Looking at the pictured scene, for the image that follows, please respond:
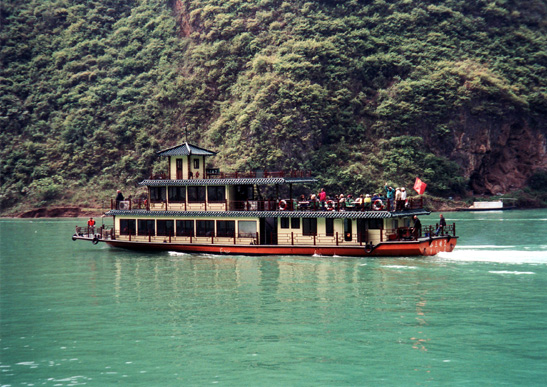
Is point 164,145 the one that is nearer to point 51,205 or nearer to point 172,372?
point 51,205

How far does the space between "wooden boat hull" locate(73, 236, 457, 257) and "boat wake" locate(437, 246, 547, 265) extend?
0.84 metres

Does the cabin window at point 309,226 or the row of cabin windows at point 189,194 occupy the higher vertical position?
the row of cabin windows at point 189,194

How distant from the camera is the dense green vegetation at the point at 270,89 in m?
96.1

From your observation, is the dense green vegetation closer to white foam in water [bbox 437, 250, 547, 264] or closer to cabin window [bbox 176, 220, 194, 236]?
cabin window [bbox 176, 220, 194, 236]

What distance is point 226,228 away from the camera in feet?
145

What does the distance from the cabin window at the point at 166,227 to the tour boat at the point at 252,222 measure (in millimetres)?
68

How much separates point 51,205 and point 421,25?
210 feet

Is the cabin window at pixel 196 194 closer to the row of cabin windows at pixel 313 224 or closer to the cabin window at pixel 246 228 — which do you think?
the cabin window at pixel 246 228

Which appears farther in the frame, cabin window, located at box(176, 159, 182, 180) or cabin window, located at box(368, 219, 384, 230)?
cabin window, located at box(176, 159, 182, 180)

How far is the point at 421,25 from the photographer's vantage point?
108812 mm

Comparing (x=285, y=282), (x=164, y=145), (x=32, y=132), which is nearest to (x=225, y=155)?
(x=164, y=145)

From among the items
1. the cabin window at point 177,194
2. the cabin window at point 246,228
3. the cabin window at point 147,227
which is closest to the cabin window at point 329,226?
the cabin window at point 246,228

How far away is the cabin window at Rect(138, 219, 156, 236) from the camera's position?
153 ft

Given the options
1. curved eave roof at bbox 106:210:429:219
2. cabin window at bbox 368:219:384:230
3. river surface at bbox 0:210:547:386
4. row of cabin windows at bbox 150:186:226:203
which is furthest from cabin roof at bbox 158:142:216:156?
cabin window at bbox 368:219:384:230
